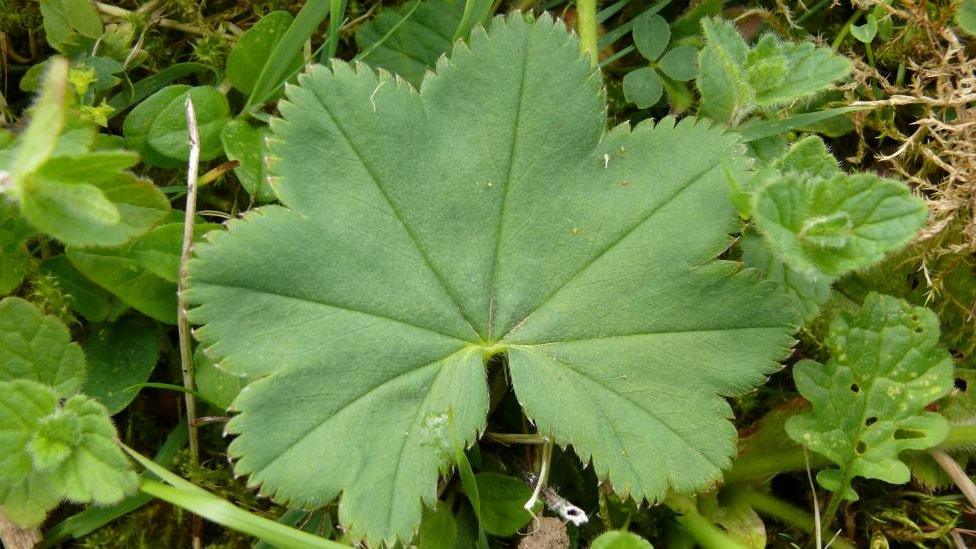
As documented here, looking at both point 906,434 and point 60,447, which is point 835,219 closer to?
point 906,434

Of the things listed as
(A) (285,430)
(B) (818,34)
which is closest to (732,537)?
(A) (285,430)

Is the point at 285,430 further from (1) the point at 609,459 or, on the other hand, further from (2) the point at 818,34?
(2) the point at 818,34

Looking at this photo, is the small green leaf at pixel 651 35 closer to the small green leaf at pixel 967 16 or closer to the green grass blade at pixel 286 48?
the small green leaf at pixel 967 16

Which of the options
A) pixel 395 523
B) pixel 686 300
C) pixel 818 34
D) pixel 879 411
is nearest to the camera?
pixel 395 523

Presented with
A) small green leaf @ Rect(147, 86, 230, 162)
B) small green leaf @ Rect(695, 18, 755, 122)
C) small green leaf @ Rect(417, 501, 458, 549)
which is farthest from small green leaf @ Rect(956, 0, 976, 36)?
small green leaf @ Rect(147, 86, 230, 162)

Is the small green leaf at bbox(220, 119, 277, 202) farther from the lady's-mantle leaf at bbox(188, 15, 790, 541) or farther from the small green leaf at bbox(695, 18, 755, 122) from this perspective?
the small green leaf at bbox(695, 18, 755, 122)

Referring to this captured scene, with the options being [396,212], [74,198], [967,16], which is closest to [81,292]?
[74,198]
